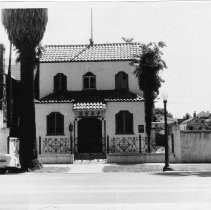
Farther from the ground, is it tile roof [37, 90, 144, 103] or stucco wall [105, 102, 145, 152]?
tile roof [37, 90, 144, 103]

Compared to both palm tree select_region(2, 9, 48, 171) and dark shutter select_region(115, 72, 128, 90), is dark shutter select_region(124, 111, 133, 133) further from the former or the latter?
palm tree select_region(2, 9, 48, 171)

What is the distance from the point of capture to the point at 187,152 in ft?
72.5

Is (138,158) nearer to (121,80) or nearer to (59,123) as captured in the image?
(59,123)

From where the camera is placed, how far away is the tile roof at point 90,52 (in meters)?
28.1

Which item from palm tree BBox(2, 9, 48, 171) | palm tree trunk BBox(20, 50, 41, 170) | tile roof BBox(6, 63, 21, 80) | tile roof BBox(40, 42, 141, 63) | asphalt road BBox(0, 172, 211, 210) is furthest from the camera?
tile roof BBox(6, 63, 21, 80)

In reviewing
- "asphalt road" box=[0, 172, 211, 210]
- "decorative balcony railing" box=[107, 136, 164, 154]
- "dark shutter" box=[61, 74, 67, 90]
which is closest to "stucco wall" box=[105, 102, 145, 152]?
"decorative balcony railing" box=[107, 136, 164, 154]

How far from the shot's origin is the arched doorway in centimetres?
2600

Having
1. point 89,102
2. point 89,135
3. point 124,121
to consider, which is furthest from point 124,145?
point 89,102

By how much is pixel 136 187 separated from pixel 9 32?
9164 millimetres

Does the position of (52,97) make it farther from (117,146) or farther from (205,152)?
(205,152)

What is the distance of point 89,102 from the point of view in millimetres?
26031

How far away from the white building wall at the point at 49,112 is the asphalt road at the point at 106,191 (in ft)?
32.0

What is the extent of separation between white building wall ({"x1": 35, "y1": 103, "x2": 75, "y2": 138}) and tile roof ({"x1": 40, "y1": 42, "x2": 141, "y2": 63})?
3584mm

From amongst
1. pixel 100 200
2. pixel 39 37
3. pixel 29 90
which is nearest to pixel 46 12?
pixel 39 37
